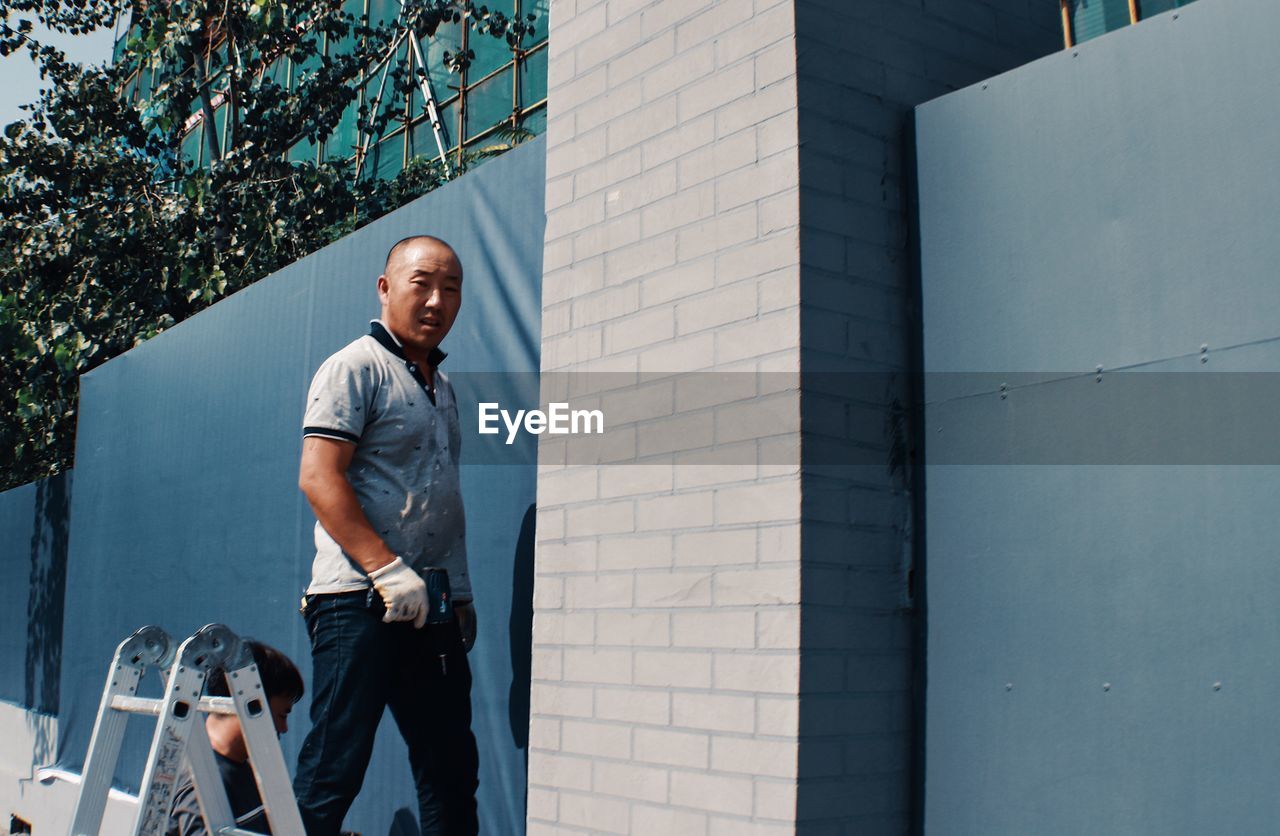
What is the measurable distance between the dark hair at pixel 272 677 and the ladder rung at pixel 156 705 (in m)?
0.66

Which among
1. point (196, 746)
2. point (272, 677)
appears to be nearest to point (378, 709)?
point (196, 746)

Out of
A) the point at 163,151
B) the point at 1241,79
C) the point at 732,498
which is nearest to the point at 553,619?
the point at 732,498

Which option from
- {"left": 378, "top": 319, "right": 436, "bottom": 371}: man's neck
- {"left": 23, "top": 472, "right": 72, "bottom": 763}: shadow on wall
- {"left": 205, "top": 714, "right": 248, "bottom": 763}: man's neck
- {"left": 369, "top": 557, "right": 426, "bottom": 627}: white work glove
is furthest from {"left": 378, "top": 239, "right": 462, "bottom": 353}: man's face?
{"left": 23, "top": 472, "right": 72, "bottom": 763}: shadow on wall

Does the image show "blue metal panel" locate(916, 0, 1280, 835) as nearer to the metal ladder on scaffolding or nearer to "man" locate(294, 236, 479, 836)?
"man" locate(294, 236, 479, 836)

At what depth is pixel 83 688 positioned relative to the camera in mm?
7527

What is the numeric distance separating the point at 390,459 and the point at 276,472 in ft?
6.87

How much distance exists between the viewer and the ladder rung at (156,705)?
3188 mm

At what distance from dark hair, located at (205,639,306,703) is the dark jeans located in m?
0.67

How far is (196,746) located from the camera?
10.6 ft

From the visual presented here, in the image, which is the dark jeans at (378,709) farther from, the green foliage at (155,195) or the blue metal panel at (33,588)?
the green foliage at (155,195)

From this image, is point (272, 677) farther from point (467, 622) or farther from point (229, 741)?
point (467, 622)

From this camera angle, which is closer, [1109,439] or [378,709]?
[1109,439]

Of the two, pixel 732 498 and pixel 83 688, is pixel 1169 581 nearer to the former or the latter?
pixel 732 498

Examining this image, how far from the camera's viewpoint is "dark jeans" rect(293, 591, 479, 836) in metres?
3.38
